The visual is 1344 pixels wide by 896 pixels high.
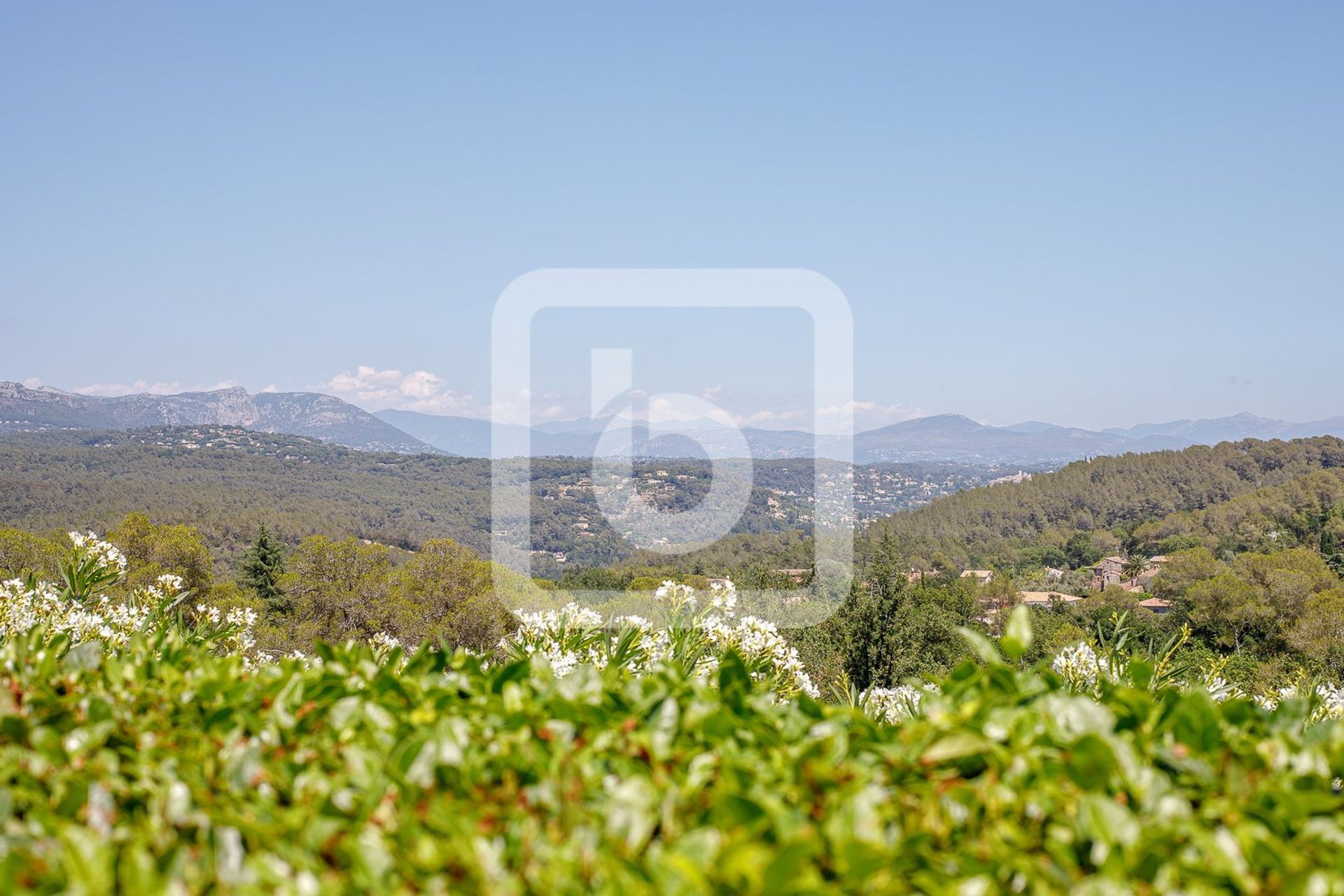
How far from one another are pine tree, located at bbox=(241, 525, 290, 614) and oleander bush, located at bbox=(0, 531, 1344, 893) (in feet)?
110

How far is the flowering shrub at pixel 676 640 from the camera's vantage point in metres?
2.90

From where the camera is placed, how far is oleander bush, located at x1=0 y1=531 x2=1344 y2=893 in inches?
32.6

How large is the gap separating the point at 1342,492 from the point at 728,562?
42.2 meters

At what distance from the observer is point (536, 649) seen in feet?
10.1

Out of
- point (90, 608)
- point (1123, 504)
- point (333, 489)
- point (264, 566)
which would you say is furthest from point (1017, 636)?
point (1123, 504)

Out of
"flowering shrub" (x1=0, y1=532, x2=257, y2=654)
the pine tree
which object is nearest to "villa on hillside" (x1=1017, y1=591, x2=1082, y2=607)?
the pine tree

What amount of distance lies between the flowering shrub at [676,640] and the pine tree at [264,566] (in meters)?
31.7

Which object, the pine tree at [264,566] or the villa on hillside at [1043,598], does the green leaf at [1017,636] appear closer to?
the pine tree at [264,566]

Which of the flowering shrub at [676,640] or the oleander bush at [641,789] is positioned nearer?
the oleander bush at [641,789]

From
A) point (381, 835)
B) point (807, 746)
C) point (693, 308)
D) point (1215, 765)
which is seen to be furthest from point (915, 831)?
point (693, 308)

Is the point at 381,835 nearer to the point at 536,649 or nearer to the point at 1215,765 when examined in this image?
the point at 1215,765

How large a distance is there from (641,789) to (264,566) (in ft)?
121

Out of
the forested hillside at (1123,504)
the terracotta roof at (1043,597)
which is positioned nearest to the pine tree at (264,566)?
the terracotta roof at (1043,597)

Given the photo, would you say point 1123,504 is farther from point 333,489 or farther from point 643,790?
point 643,790
